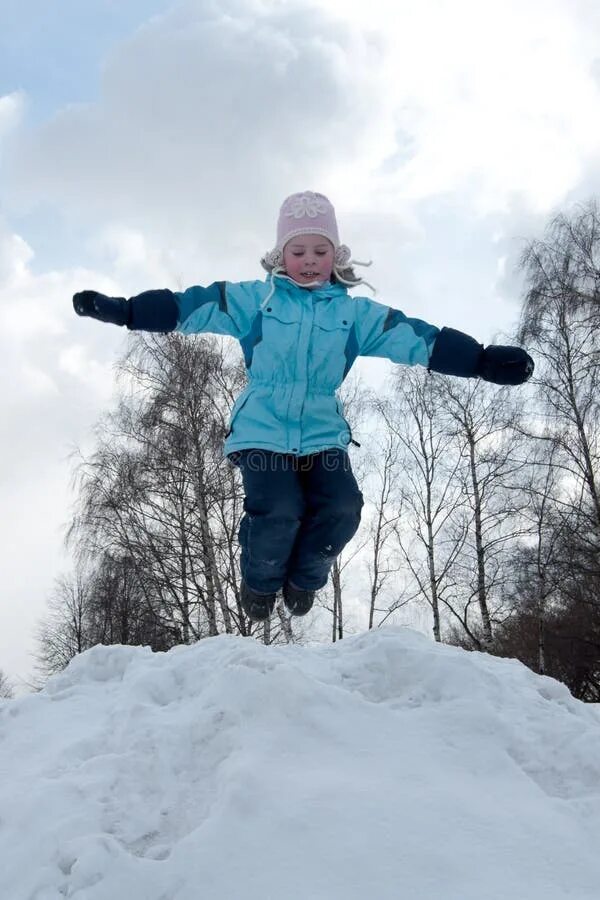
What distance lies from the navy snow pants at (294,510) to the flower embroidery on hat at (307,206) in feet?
4.09

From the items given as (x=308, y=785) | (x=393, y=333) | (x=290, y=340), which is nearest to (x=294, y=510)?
(x=290, y=340)

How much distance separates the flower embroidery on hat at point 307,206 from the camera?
3359 millimetres

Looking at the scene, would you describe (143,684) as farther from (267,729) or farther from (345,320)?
(345,320)

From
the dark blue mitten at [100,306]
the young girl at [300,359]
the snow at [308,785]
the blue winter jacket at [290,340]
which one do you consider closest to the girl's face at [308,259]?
the young girl at [300,359]

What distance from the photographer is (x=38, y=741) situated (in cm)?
231

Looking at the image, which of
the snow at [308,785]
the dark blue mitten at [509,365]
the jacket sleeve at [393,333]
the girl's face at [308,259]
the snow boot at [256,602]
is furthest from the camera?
the snow boot at [256,602]

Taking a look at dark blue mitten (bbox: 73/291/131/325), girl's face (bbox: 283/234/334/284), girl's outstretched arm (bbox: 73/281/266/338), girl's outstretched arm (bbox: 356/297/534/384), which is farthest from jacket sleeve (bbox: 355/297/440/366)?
dark blue mitten (bbox: 73/291/131/325)

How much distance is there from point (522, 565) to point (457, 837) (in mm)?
10304

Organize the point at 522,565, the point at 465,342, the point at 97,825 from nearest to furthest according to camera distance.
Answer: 1. the point at 97,825
2. the point at 465,342
3. the point at 522,565

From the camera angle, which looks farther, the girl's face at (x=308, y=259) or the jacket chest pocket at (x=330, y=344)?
the girl's face at (x=308, y=259)

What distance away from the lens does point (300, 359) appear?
3.10 m

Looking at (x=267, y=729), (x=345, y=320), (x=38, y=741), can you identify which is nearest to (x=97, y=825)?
(x=267, y=729)

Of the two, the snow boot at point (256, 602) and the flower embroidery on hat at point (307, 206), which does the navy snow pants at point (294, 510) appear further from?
the flower embroidery on hat at point (307, 206)

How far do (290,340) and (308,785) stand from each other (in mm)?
1990
